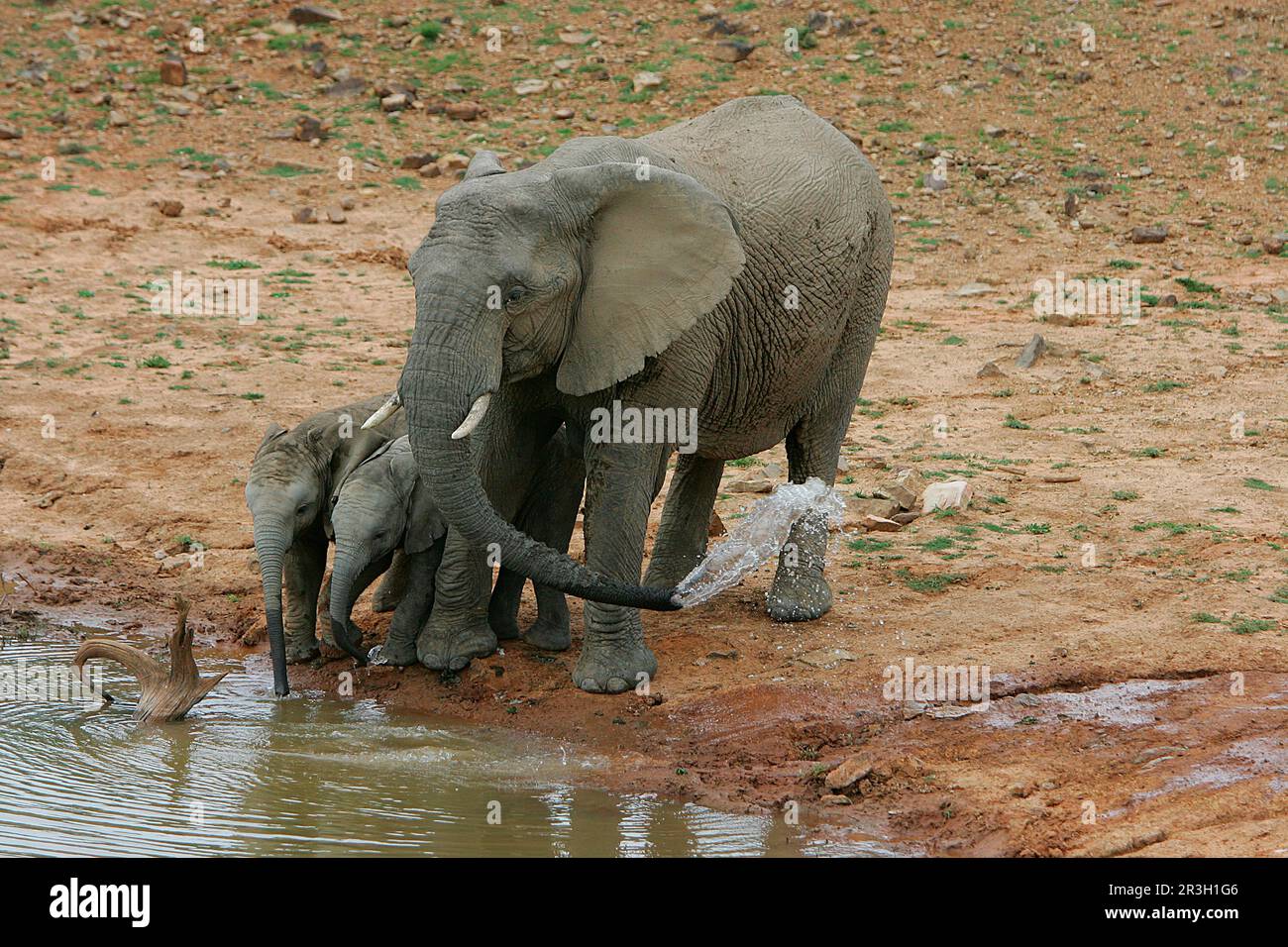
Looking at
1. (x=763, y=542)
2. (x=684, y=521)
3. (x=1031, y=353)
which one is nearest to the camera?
(x=684, y=521)

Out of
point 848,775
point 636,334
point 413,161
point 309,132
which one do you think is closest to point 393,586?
point 636,334

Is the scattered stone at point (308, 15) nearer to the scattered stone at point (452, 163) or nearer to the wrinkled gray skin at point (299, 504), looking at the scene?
the scattered stone at point (452, 163)

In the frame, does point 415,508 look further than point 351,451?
No

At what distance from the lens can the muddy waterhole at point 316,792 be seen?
6.36m

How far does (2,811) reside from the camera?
6.56m

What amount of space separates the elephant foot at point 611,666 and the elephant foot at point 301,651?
1332 mm

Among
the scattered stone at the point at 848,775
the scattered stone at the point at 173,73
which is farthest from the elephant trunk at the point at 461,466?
the scattered stone at the point at 173,73

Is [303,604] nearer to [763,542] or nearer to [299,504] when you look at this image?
[299,504]

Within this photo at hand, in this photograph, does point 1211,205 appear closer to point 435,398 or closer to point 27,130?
point 27,130

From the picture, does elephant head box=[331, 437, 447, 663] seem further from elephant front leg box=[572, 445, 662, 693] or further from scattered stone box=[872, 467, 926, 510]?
scattered stone box=[872, 467, 926, 510]

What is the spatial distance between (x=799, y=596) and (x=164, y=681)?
3.06 m

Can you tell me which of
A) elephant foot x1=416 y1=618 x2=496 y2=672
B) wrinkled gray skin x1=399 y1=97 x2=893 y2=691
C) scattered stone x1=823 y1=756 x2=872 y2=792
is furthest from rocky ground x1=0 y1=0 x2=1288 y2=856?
wrinkled gray skin x1=399 y1=97 x2=893 y2=691

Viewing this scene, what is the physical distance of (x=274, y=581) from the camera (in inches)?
298

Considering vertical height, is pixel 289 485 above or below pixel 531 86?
below
